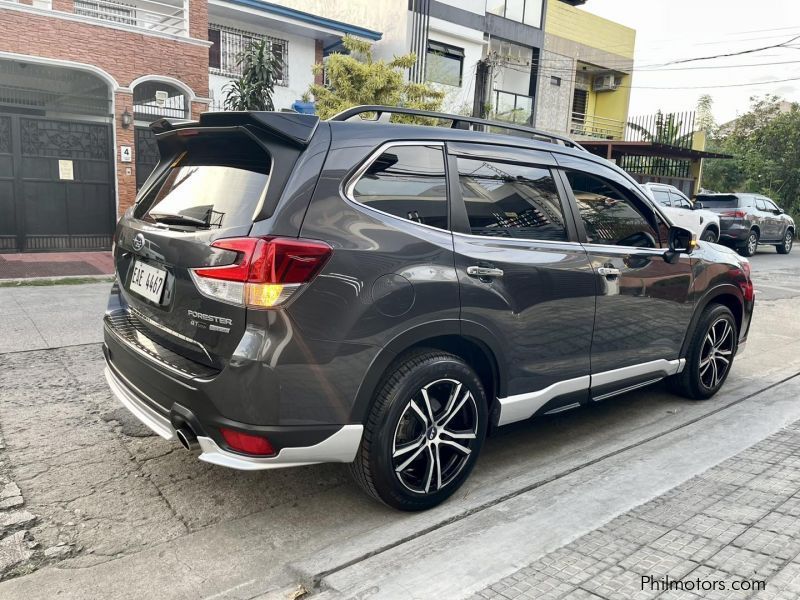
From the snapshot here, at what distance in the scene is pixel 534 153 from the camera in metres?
3.66

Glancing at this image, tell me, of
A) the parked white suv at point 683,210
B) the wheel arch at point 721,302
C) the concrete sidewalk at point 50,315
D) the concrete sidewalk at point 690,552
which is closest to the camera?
the concrete sidewalk at point 690,552

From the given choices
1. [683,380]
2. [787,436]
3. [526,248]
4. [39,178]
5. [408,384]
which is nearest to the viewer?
[408,384]

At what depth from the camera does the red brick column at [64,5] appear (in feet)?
42.1

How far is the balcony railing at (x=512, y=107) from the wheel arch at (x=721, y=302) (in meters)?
19.6

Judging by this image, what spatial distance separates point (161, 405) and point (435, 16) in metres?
21.5

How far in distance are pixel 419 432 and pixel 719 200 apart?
18.2m

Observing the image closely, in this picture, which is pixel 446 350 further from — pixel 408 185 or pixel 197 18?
pixel 197 18

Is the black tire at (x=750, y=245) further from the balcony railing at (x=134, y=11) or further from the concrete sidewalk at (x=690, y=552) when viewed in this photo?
the concrete sidewalk at (x=690, y=552)

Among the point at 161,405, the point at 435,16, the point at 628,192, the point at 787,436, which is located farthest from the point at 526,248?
the point at 435,16

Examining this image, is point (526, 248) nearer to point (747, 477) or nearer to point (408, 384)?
point (408, 384)

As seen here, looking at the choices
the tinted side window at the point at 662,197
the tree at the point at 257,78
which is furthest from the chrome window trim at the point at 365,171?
the tinted side window at the point at 662,197

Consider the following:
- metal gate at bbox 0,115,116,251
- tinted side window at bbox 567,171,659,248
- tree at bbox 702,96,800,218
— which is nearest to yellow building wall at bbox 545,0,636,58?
tree at bbox 702,96,800,218

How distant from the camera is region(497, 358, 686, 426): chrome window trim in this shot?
3408mm

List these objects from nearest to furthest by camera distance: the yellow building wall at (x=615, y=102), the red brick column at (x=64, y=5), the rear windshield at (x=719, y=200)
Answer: the red brick column at (x=64, y=5) < the rear windshield at (x=719, y=200) < the yellow building wall at (x=615, y=102)
